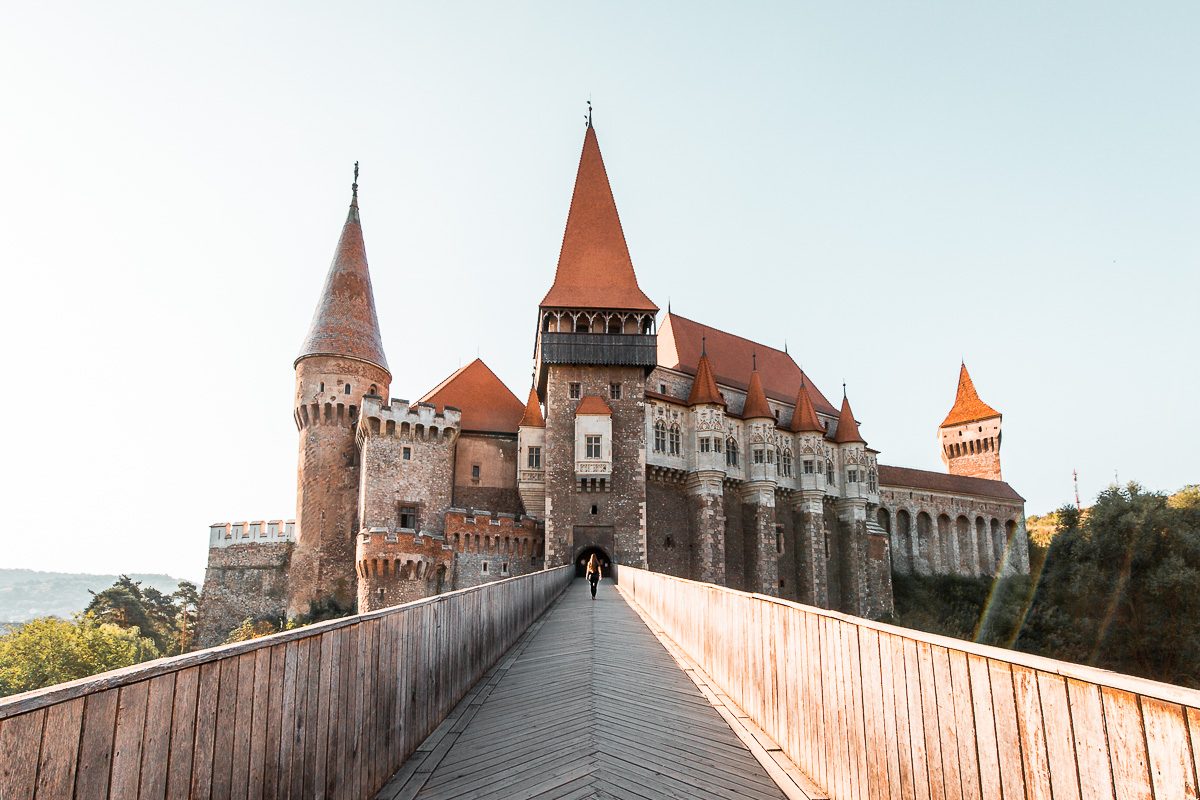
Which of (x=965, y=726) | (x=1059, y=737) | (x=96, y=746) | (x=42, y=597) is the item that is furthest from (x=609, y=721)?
(x=42, y=597)

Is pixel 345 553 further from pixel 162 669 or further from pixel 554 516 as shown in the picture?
pixel 162 669

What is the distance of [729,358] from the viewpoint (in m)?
42.8

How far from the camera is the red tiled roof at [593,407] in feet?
104

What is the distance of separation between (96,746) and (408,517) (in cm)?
3038

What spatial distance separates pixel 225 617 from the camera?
33406mm

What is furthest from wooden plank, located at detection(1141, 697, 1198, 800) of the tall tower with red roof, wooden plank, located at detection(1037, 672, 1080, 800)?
the tall tower with red roof

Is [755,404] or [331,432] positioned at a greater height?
[755,404]

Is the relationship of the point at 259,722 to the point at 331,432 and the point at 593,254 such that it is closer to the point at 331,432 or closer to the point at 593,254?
the point at 331,432

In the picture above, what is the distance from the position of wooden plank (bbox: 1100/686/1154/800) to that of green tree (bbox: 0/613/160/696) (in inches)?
1450

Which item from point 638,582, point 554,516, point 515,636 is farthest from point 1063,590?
point 515,636

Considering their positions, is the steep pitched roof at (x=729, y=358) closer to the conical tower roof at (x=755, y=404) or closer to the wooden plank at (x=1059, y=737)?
the conical tower roof at (x=755, y=404)

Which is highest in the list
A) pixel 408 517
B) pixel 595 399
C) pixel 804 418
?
pixel 804 418

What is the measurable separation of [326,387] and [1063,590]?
107 ft

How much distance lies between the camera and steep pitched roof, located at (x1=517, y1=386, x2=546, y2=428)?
34.5 meters
